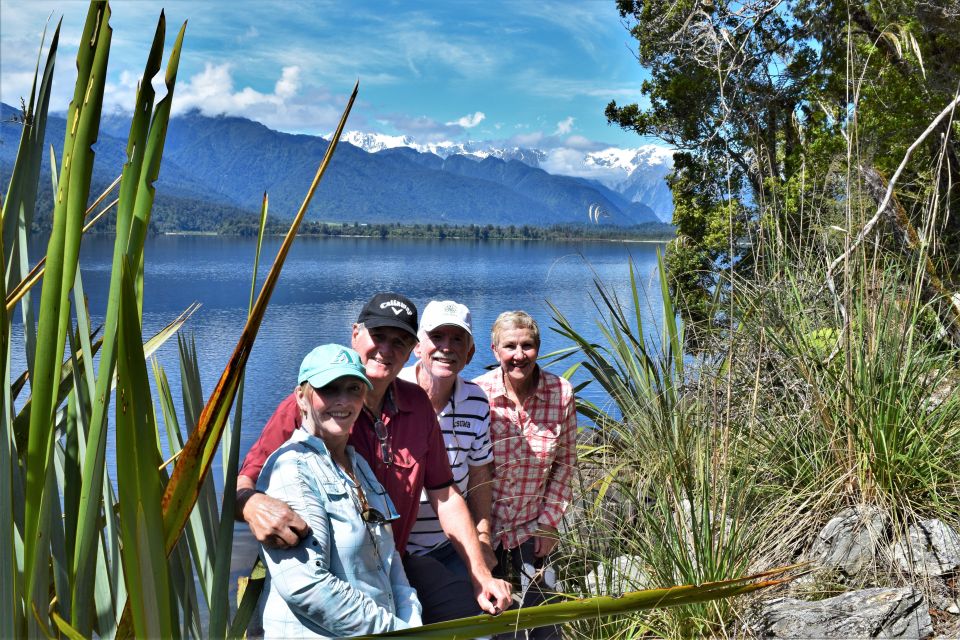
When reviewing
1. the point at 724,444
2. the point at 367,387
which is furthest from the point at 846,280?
the point at 367,387

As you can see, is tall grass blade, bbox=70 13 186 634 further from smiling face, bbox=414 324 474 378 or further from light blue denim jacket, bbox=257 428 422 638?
smiling face, bbox=414 324 474 378

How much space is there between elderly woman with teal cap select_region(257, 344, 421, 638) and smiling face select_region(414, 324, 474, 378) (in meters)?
0.77

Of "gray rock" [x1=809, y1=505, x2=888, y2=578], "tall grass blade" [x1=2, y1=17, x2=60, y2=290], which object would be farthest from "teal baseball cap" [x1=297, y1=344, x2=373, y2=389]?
"gray rock" [x1=809, y1=505, x2=888, y2=578]

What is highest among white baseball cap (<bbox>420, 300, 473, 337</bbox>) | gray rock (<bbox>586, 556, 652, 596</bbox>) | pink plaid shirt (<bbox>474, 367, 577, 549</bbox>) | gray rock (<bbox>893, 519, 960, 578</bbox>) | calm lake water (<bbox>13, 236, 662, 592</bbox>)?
white baseball cap (<bbox>420, 300, 473, 337</bbox>)

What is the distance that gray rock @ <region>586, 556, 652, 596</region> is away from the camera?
2.73 meters

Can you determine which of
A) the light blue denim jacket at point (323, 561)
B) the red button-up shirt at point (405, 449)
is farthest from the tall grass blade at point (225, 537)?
the red button-up shirt at point (405, 449)

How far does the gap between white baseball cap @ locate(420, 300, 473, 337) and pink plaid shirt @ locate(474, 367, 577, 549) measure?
37 centimetres

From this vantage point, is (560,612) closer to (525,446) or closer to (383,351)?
(383,351)

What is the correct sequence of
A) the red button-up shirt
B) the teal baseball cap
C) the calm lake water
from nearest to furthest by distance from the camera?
the teal baseball cap
the red button-up shirt
the calm lake water

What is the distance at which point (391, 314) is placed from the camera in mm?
2500

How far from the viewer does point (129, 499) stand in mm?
688

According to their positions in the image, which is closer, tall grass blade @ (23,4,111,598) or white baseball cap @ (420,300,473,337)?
tall grass blade @ (23,4,111,598)

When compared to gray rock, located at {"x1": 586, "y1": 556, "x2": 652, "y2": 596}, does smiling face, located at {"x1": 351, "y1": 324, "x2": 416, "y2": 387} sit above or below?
above

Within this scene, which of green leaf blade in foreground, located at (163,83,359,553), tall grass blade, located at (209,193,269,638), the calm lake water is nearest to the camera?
green leaf blade in foreground, located at (163,83,359,553)
